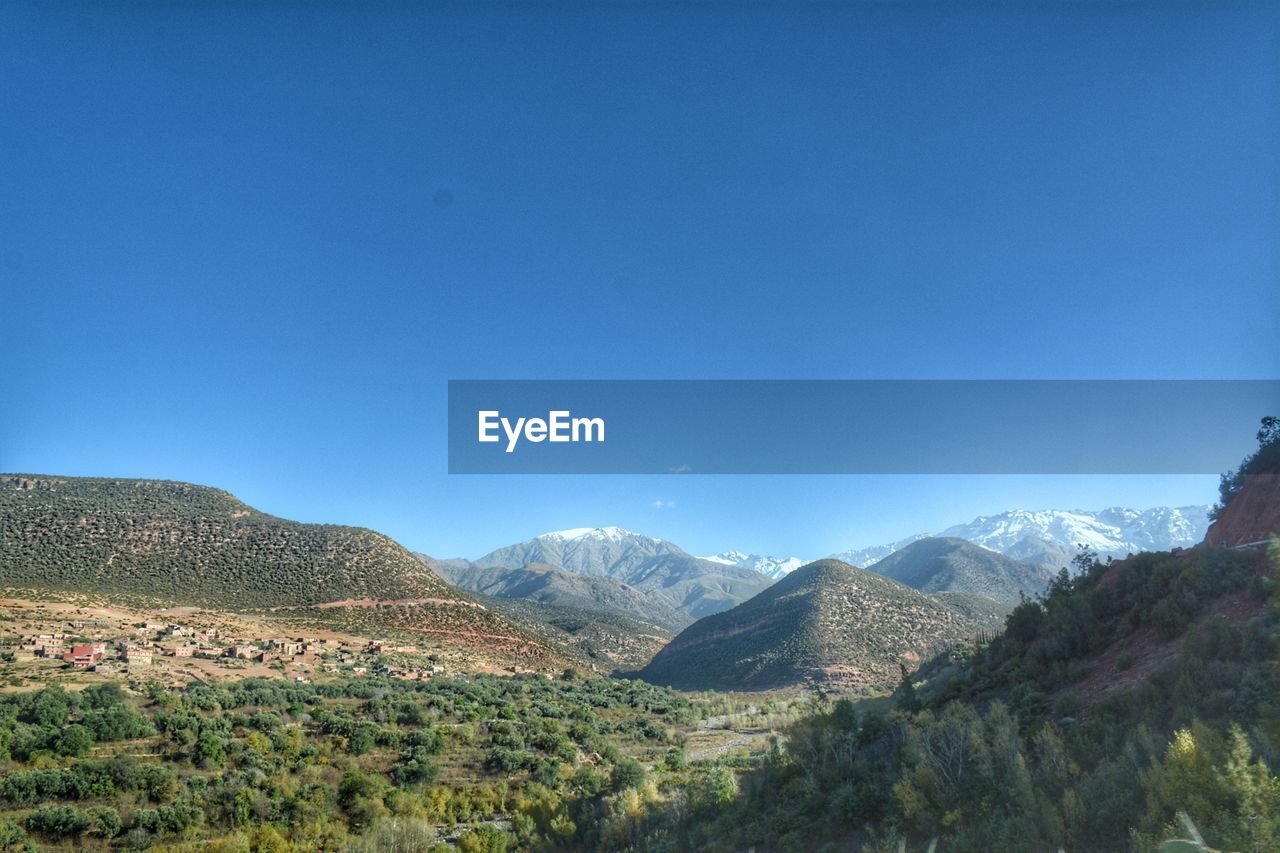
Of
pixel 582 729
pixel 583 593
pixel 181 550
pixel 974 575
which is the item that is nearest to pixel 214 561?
pixel 181 550

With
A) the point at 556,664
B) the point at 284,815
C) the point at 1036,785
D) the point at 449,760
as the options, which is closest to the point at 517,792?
the point at 449,760

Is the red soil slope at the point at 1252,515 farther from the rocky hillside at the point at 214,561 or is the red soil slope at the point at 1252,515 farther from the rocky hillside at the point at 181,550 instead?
the rocky hillside at the point at 181,550

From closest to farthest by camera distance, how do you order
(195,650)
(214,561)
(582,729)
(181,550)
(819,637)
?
(582,729), (195,650), (214,561), (181,550), (819,637)

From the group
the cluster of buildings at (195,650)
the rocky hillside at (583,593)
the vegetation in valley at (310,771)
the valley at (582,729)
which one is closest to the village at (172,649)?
the cluster of buildings at (195,650)

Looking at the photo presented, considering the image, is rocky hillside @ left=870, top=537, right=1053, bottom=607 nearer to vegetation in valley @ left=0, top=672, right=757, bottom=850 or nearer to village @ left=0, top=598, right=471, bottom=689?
village @ left=0, top=598, right=471, bottom=689

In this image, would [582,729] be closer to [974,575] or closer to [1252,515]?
[1252,515]

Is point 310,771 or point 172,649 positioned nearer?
point 310,771
